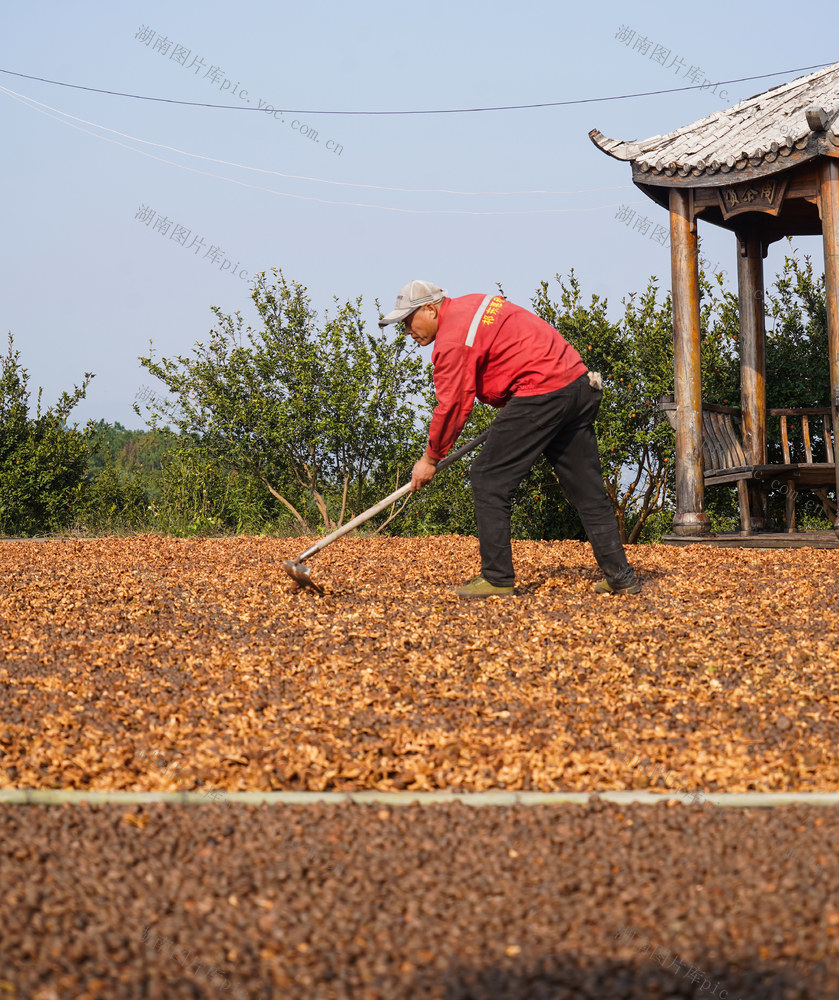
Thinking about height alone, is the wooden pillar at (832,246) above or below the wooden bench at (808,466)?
above

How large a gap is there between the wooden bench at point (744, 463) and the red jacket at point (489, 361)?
10.2ft

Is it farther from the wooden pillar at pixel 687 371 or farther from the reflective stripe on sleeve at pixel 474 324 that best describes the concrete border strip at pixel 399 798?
the wooden pillar at pixel 687 371

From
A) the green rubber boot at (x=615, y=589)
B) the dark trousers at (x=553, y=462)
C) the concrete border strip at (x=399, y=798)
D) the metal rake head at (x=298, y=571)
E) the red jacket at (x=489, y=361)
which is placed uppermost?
the red jacket at (x=489, y=361)

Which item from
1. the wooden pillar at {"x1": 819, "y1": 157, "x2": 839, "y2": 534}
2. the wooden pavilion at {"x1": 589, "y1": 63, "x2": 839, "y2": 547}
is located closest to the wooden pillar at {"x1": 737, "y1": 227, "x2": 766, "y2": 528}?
the wooden pavilion at {"x1": 589, "y1": 63, "x2": 839, "y2": 547}

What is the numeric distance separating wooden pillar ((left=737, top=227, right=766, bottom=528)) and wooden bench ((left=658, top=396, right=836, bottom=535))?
0.11 m

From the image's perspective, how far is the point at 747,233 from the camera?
341 inches

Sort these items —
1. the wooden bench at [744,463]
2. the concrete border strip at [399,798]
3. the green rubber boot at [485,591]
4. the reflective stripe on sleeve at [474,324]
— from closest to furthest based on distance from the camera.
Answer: the concrete border strip at [399,798] → the reflective stripe on sleeve at [474,324] → the green rubber boot at [485,591] → the wooden bench at [744,463]

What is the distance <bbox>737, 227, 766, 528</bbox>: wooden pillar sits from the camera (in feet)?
28.3

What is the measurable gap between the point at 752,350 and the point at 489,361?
4.50m

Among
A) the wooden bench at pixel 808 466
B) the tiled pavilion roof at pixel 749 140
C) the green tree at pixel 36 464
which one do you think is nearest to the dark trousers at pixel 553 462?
the wooden bench at pixel 808 466

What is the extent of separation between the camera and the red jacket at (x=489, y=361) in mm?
4898

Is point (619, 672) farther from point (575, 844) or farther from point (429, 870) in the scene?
point (429, 870)

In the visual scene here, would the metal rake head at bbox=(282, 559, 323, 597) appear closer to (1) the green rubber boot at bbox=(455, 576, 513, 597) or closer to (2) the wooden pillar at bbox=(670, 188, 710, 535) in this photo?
(1) the green rubber boot at bbox=(455, 576, 513, 597)

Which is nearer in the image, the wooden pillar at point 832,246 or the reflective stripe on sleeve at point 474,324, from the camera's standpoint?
the reflective stripe on sleeve at point 474,324
